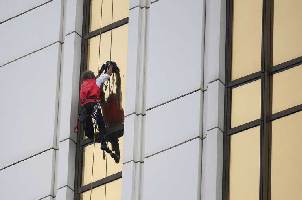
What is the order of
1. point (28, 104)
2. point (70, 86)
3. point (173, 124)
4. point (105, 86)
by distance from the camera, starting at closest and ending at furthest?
point (173, 124), point (105, 86), point (70, 86), point (28, 104)

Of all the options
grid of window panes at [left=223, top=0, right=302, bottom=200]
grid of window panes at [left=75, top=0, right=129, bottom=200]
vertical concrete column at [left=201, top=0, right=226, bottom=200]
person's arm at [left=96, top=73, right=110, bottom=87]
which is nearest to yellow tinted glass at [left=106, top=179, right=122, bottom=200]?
grid of window panes at [left=75, top=0, right=129, bottom=200]

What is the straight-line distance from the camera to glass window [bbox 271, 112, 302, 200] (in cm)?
2980

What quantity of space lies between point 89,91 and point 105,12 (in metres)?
→ 2.09

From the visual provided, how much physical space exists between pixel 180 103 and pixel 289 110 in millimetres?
2325

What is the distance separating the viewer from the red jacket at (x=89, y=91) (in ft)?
107

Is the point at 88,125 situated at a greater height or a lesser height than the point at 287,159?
greater

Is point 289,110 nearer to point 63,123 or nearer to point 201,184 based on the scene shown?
point 201,184

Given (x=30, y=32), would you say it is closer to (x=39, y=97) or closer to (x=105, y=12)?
(x=39, y=97)

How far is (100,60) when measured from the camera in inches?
1318

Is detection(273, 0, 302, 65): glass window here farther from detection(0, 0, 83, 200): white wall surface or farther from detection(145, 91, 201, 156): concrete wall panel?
detection(0, 0, 83, 200): white wall surface

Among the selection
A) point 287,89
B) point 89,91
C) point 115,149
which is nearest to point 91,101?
point 89,91

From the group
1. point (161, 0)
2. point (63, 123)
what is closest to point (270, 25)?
point (161, 0)

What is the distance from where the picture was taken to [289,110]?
30.4m

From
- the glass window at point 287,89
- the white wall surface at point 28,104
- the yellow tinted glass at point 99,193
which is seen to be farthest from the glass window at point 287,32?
the white wall surface at point 28,104
